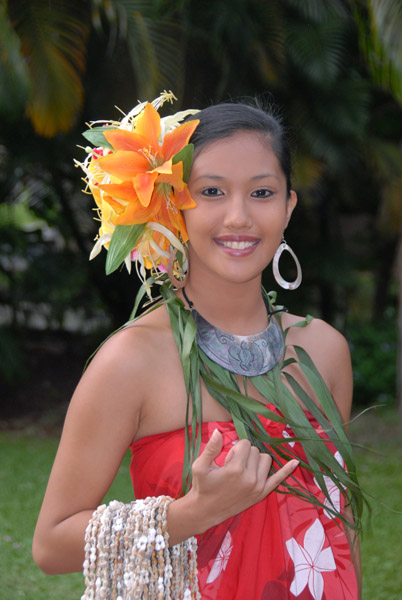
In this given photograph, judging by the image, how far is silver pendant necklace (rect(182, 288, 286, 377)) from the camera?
6.26 ft

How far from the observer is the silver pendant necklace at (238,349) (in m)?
1.91

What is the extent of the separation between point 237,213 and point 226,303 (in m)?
0.28

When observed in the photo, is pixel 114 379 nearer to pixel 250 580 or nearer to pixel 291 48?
pixel 250 580

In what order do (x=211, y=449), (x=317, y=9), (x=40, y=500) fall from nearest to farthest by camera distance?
(x=211, y=449), (x=40, y=500), (x=317, y=9)

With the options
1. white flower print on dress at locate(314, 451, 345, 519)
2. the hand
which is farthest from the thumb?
white flower print on dress at locate(314, 451, 345, 519)

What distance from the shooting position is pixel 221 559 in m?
1.82

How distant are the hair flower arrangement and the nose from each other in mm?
92

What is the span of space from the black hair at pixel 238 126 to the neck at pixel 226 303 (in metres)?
0.31

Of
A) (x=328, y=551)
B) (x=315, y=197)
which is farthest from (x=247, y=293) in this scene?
(x=315, y=197)

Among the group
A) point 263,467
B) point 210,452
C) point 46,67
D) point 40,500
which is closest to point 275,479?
point 263,467

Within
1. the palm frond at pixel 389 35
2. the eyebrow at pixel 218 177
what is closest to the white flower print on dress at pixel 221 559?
the eyebrow at pixel 218 177

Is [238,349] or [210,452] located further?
[238,349]

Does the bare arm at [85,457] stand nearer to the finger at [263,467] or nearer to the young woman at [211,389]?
the young woman at [211,389]

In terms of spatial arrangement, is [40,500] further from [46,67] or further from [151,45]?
[151,45]
